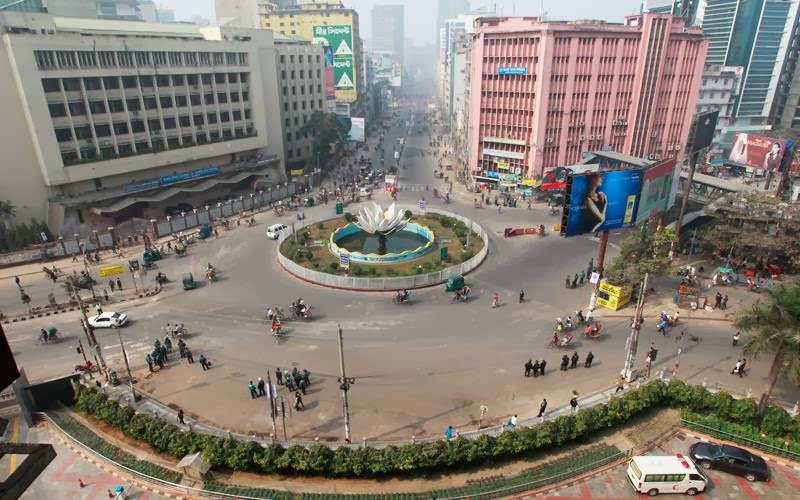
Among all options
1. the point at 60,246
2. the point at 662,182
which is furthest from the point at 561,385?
the point at 60,246

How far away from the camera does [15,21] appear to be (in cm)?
5022

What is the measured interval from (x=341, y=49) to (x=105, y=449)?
117 m

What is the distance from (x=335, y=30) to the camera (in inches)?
4823

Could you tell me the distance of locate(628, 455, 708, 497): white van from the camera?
68.2 feet

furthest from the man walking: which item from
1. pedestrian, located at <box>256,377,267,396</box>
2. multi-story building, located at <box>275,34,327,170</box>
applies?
multi-story building, located at <box>275,34,327,170</box>

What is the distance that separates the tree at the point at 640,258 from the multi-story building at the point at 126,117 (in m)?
55.1

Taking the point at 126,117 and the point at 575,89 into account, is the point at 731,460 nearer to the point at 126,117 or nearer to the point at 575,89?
the point at 575,89

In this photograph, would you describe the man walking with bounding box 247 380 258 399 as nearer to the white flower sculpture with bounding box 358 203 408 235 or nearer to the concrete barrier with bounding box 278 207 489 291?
the concrete barrier with bounding box 278 207 489 291

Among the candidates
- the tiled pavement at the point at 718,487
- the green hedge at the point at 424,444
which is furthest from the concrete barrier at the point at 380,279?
the tiled pavement at the point at 718,487

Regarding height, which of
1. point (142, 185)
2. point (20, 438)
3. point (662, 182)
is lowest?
point (20, 438)

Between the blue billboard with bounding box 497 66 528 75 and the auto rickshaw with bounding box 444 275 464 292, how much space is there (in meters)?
41.4

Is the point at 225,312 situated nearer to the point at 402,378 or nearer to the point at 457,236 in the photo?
the point at 402,378

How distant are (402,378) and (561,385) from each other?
371 inches

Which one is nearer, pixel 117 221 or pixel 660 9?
pixel 117 221
